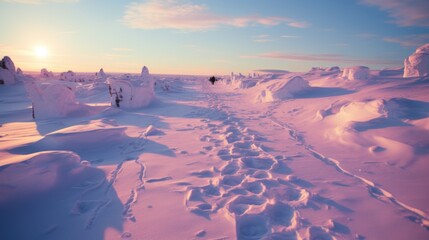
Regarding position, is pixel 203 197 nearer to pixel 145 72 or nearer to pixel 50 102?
pixel 50 102

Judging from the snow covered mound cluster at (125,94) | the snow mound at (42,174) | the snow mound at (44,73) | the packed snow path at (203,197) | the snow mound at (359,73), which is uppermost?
the snow mound at (44,73)

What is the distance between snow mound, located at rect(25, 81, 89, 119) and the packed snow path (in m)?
6.02

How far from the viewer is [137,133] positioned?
7.76 metres

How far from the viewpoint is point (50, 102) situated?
10.9 meters

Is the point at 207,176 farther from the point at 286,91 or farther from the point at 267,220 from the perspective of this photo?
the point at 286,91

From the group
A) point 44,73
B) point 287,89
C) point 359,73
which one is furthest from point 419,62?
point 44,73

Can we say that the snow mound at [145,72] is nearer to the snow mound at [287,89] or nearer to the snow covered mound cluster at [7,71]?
the snow mound at [287,89]

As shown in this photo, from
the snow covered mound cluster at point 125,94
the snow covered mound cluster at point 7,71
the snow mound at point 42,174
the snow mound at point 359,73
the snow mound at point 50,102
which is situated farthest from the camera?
the snow covered mound cluster at point 7,71

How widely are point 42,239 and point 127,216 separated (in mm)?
892

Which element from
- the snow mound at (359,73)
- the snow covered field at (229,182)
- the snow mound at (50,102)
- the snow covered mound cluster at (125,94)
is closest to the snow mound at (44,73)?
the snow covered mound cluster at (125,94)

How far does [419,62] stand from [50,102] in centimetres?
2107

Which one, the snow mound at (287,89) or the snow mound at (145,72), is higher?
the snow mound at (145,72)

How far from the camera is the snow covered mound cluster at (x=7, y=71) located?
2714 centimetres

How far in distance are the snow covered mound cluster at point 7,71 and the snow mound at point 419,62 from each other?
3793 cm
